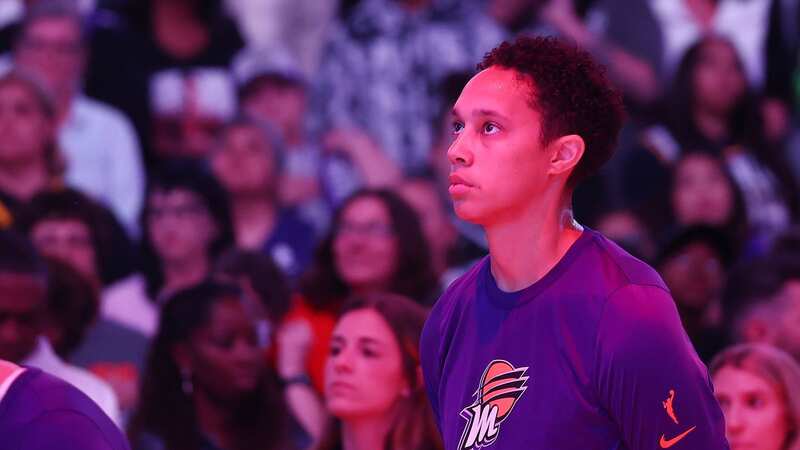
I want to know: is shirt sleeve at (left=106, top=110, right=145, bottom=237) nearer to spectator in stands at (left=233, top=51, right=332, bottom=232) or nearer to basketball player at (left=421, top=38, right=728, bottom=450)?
spectator in stands at (left=233, top=51, right=332, bottom=232)

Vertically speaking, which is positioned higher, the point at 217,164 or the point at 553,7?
the point at 553,7

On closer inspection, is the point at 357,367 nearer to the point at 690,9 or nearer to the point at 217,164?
the point at 217,164

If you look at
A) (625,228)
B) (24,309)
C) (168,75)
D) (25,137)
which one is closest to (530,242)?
(24,309)

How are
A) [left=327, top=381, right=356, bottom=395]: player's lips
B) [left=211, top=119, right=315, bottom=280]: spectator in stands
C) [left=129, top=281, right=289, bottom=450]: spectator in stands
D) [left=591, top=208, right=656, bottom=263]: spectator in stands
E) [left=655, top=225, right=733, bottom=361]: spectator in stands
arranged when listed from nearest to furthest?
1. [left=327, top=381, right=356, bottom=395]: player's lips
2. [left=129, top=281, right=289, bottom=450]: spectator in stands
3. [left=655, top=225, right=733, bottom=361]: spectator in stands
4. [left=591, top=208, right=656, bottom=263]: spectator in stands
5. [left=211, top=119, right=315, bottom=280]: spectator in stands

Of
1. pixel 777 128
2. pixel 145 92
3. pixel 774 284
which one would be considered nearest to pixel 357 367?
pixel 774 284

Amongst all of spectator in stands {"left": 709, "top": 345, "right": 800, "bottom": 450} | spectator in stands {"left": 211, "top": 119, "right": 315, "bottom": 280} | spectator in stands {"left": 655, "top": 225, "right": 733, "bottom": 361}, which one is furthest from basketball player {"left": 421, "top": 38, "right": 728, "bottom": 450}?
spectator in stands {"left": 211, "top": 119, "right": 315, "bottom": 280}

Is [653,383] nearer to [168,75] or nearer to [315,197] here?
[168,75]

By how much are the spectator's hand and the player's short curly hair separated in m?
2.84

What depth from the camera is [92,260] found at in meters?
6.14

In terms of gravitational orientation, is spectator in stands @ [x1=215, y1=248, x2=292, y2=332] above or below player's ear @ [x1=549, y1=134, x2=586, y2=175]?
below

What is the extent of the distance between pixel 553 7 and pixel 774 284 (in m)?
3.45

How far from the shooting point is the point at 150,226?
6.66 m

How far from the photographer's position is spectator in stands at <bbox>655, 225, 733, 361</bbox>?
235 inches

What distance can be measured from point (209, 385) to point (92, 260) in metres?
1.45
